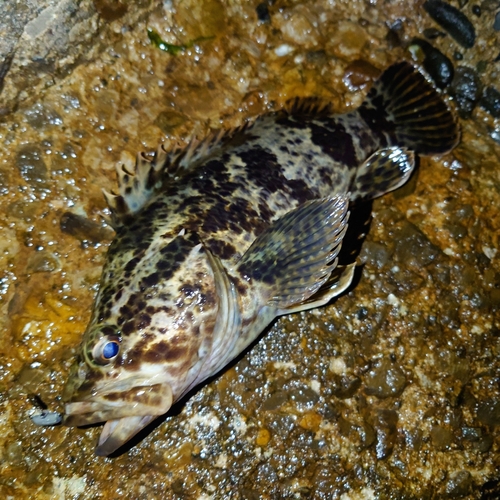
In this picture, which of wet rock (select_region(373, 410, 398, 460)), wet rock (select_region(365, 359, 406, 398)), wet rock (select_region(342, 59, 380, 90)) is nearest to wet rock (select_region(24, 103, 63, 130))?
wet rock (select_region(342, 59, 380, 90))

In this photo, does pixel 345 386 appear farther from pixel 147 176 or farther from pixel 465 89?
pixel 465 89

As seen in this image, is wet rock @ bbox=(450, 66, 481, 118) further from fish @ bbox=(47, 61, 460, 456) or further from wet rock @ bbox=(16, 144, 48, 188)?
wet rock @ bbox=(16, 144, 48, 188)

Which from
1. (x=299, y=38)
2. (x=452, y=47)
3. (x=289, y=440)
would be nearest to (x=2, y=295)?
(x=289, y=440)

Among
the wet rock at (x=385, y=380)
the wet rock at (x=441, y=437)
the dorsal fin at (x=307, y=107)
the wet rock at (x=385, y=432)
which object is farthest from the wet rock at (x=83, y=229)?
the wet rock at (x=441, y=437)

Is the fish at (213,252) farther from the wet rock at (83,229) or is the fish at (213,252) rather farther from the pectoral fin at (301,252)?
the wet rock at (83,229)

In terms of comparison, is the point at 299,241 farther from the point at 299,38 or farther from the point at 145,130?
the point at 299,38

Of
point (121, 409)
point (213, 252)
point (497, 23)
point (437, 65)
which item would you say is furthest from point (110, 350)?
point (497, 23)
